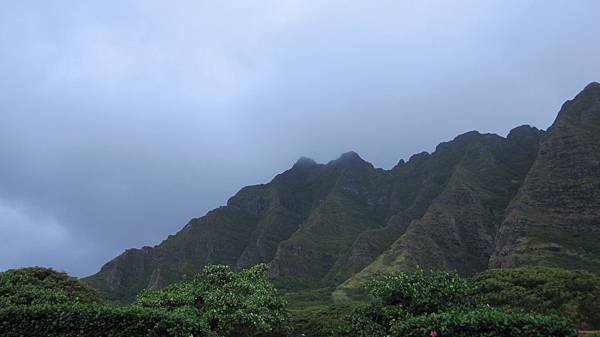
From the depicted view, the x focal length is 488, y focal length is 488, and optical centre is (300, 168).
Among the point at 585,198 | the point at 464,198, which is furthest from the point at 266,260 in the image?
the point at 585,198

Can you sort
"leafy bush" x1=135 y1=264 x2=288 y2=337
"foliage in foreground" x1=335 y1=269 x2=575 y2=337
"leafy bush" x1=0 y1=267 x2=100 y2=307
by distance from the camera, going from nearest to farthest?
"foliage in foreground" x1=335 y1=269 x2=575 y2=337 → "leafy bush" x1=0 y1=267 x2=100 y2=307 → "leafy bush" x1=135 y1=264 x2=288 y2=337

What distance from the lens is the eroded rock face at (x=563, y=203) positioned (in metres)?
97.3

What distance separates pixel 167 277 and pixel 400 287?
553 ft

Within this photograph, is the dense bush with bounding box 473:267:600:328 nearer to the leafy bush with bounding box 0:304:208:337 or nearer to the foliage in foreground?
the foliage in foreground

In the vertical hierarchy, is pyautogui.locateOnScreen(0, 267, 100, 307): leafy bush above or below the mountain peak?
below

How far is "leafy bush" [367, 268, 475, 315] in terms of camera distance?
683 inches

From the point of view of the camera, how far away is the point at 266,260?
646 feet

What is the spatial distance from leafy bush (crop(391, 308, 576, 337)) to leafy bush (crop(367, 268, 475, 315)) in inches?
185

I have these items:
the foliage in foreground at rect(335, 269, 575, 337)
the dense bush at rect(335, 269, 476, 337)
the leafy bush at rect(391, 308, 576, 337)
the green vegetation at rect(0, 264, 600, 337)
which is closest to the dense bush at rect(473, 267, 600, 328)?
the green vegetation at rect(0, 264, 600, 337)

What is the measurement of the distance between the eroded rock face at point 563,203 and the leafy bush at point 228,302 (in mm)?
81586

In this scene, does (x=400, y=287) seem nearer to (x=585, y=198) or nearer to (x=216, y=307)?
(x=216, y=307)

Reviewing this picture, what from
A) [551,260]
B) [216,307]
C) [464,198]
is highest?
[464,198]

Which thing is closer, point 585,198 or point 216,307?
point 216,307

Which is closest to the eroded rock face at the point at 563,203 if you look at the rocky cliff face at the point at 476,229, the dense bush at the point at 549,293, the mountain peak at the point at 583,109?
the mountain peak at the point at 583,109
